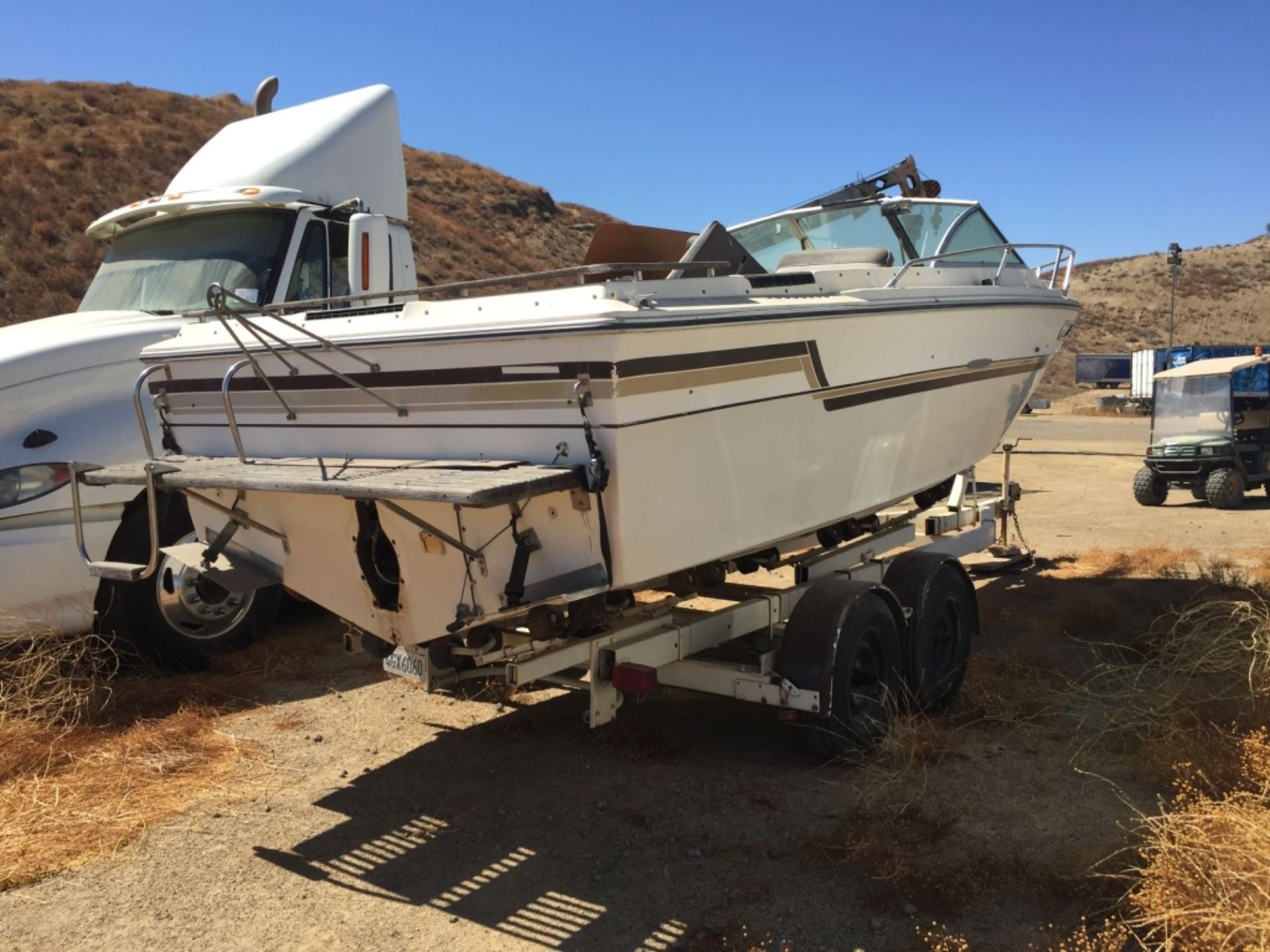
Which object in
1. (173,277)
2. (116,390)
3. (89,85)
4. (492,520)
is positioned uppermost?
(89,85)

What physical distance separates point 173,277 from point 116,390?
Result: 1.24m

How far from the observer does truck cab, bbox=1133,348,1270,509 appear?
12.8 metres

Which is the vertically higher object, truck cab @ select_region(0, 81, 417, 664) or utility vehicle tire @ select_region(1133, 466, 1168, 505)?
truck cab @ select_region(0, 81, 417, 664)

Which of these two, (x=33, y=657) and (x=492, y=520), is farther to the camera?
(x=33, y=657)

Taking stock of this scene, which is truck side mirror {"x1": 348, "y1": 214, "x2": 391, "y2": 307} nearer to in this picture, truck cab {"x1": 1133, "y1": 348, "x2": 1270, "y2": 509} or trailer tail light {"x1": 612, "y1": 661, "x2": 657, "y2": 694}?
trailer tail light {"x1": 612, "y1": 661, "x2": 657, "y2": 694}

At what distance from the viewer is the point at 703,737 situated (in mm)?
5156

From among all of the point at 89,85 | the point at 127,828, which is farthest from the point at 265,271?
the point at 89,85

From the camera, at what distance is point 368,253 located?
6.65 m

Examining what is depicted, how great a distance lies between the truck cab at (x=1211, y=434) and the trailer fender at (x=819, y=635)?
9.71 meters

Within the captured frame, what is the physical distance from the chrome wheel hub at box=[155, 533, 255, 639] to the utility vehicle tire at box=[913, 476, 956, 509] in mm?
4475

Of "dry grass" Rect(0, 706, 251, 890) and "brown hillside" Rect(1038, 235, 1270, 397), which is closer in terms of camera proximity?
"dry grass" Rect(0, 706, 251, 890)

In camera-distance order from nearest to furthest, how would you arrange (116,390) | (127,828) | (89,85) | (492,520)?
1. (492,520)
2. (127,828)
3. (116,390)
4. (89,85)

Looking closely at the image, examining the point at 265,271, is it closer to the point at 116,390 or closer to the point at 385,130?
the point at 116,390

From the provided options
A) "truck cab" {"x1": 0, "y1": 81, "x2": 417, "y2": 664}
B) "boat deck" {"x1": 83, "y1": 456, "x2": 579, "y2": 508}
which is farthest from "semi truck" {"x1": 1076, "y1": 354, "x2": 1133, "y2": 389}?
"boat deck" {"x1": 83, "y1": 456, "x2": 579, "y2": 508}
